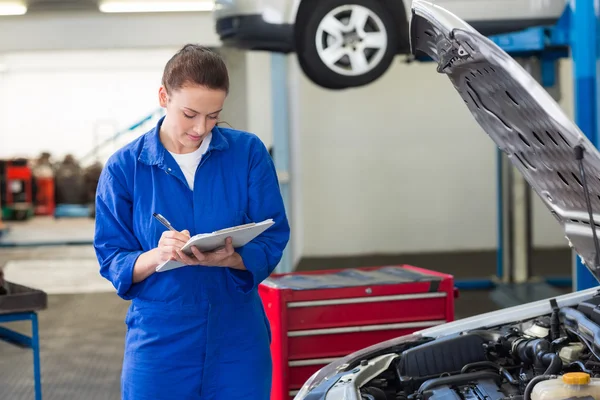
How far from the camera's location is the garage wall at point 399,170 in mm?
9172

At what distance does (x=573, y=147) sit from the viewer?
1.69 metres

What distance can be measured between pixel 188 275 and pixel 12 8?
8.57m

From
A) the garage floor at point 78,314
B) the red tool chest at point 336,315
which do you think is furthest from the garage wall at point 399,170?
the red tool chest at point 336,315

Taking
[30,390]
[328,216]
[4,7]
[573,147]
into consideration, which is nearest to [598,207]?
[573,147]

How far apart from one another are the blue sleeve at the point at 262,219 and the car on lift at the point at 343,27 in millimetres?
3301

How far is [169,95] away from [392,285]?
1806 mm

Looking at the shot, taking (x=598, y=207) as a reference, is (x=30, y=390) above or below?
below

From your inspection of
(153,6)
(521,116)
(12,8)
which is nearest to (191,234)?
(521,116)

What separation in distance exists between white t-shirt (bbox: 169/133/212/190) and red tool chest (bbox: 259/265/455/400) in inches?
57.1

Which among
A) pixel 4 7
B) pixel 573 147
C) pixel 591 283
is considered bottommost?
pixel 591 283

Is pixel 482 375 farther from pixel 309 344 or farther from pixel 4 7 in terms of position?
pixel 4 7

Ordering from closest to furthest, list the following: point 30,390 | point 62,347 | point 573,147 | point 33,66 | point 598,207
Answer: point 573,147
point 598,207
point 30,390
point 62,347
point 33,66

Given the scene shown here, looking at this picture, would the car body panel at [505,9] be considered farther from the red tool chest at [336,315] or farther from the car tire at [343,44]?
the red tool chest at [336,315]

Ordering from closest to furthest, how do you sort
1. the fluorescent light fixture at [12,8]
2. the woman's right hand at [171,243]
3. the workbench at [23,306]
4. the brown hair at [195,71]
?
1. the woman's right hand at [171,243]
2. the brown hair at [195,71]
3. the workbench at [23,306]
4. the fluorescent light fixture at [12,8]
